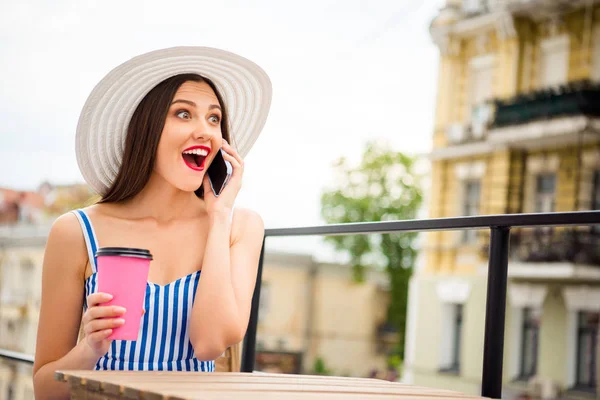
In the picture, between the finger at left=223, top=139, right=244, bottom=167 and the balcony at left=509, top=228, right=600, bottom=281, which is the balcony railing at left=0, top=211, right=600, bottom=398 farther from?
the balcony at left=509, top=228, right=600, bottom=281

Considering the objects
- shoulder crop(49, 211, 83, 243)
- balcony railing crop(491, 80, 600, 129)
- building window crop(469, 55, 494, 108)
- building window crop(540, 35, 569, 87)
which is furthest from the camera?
building window crop(469, 55, 494, 108)

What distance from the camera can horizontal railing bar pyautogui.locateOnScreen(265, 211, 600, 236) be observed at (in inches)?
53.4

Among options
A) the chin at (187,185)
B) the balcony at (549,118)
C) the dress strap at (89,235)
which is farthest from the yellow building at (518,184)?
the dress strap at (89,235)

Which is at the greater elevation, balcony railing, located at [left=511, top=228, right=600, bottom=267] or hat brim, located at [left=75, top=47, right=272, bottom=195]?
balcony railing, located at [left=511, top=228, right=600, bottom=267]

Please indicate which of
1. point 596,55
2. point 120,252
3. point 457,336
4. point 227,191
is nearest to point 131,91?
point 227,191

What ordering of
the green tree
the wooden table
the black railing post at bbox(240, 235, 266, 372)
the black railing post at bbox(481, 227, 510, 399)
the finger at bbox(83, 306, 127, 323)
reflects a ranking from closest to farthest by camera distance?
1. the wooden table
2. the finger at bbox(83, 306, 127, 323)
3. the black railing post at bbox(481, 227, 510, 399)
4. the black railing post at bbox(240, 235, 266, 372)
5. the green tree

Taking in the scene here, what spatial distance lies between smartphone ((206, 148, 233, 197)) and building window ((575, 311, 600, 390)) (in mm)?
14783

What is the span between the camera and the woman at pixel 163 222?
1.49 m

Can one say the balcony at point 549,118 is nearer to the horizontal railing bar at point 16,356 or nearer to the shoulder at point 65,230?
the horizontal railing bar at point 16,356

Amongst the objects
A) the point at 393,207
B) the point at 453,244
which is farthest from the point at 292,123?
the point at 453,244

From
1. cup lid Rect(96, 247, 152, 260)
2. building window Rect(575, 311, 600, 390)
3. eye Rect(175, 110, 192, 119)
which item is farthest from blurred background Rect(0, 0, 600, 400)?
cup lid Rect(96, 247, 152, 260)

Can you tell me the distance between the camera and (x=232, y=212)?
1.66 m

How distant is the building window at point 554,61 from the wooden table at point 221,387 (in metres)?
15.7

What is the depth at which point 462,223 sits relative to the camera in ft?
5.24
